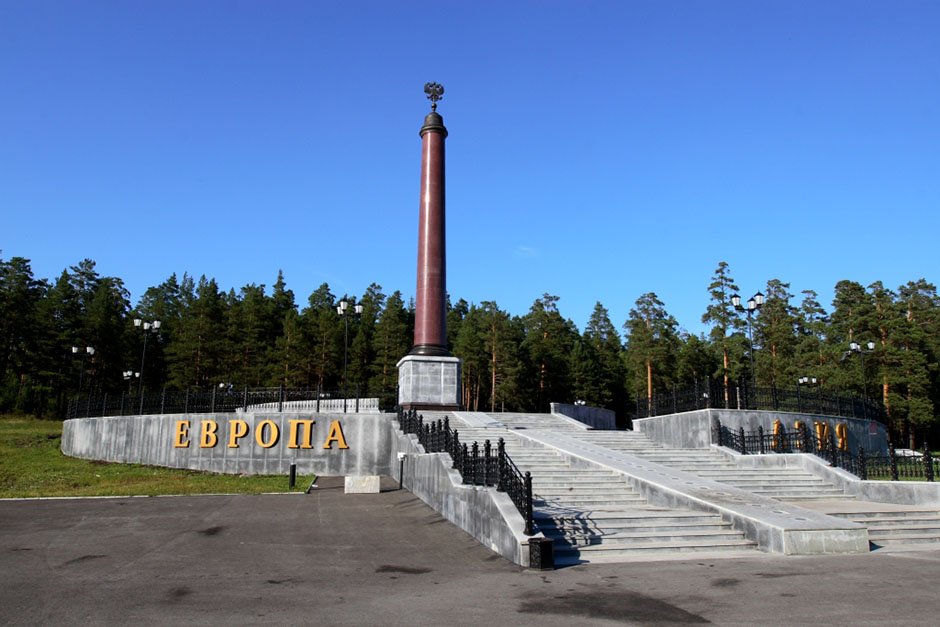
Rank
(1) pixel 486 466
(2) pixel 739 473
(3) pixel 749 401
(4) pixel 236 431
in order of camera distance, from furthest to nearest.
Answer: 1. (4) pixel 236 431
2. (3) pixel 749 401
3. (2) pixel 739 473
4. (1) pixel 486 466

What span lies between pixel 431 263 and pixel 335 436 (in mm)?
8666

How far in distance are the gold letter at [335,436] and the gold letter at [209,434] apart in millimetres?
4565

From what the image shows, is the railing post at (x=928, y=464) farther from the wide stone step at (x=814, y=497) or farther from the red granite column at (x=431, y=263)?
the red granite column at (x=431, y=263)

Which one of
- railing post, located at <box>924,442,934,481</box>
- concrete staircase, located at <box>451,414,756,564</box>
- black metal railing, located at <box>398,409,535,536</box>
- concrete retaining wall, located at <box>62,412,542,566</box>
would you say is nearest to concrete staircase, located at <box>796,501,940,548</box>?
railing post, located at <box>924,442,934,481</box>

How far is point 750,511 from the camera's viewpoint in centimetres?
1322

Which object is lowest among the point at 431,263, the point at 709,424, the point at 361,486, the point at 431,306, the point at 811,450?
the point at 361,486

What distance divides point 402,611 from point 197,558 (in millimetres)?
5007

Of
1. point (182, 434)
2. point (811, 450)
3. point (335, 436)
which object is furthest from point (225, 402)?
point (811, 450)

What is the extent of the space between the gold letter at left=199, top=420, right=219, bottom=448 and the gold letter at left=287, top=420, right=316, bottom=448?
3.19 m

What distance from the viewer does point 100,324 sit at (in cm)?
7319

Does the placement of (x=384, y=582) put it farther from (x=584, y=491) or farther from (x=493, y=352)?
(x=493, y=352)

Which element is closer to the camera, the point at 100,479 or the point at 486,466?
the point at 486,466

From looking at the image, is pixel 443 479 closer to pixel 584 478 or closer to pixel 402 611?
pixel 584 478

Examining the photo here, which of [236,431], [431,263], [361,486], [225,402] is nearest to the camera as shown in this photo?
[361,486]
